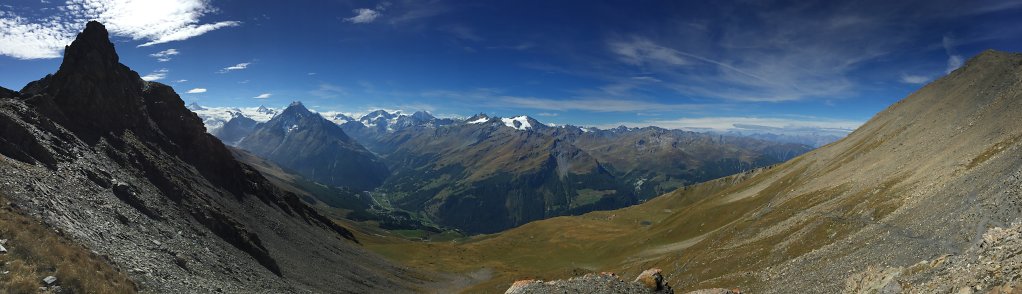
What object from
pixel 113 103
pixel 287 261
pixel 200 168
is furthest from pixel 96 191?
pixel 200 168

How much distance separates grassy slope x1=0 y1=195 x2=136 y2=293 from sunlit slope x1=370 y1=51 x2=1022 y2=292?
5768 cm

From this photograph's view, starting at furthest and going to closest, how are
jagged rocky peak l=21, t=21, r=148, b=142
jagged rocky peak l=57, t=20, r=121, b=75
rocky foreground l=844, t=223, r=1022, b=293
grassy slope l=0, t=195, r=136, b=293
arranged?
1. jagged rocky peak l=57, t=20, r=121, b=75
2. jagged rocky peak l=21, t=21, r=148, b=142
3. grassy slope l=0, t=195, r=136, b=293
4. rocky foreground l=844, t=223, r=1022, b=293

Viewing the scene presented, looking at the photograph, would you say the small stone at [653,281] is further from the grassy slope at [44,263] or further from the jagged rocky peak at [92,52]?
the jagged rocky peak at [92,52]

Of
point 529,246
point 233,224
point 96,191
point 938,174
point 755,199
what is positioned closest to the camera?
point 96,191

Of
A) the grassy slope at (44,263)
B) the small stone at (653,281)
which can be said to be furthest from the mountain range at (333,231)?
the small stone at (653,281)

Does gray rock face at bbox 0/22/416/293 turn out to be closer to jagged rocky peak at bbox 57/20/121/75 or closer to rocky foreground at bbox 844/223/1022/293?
jagged rocky peak at bbox 57/20/121/75

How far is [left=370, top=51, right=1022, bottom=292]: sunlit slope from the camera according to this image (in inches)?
1864

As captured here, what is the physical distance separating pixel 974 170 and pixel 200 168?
423 ft

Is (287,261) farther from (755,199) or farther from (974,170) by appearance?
(755,199)

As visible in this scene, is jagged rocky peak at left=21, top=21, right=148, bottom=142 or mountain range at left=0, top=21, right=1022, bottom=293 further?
jagged rocky peak at left=21, top=21, right=148, bottom=142

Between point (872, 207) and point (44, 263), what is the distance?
8394cm

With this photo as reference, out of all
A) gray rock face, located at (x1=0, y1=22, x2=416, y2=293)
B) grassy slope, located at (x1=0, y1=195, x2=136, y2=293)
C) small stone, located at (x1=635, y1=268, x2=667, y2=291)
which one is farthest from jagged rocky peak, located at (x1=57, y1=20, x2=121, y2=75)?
small stone, located at (x1=635, y1=268, x2=667, y2=291)

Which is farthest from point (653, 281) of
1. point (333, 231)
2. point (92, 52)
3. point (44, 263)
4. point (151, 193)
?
point (333, 231)

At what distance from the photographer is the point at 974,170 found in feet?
186
